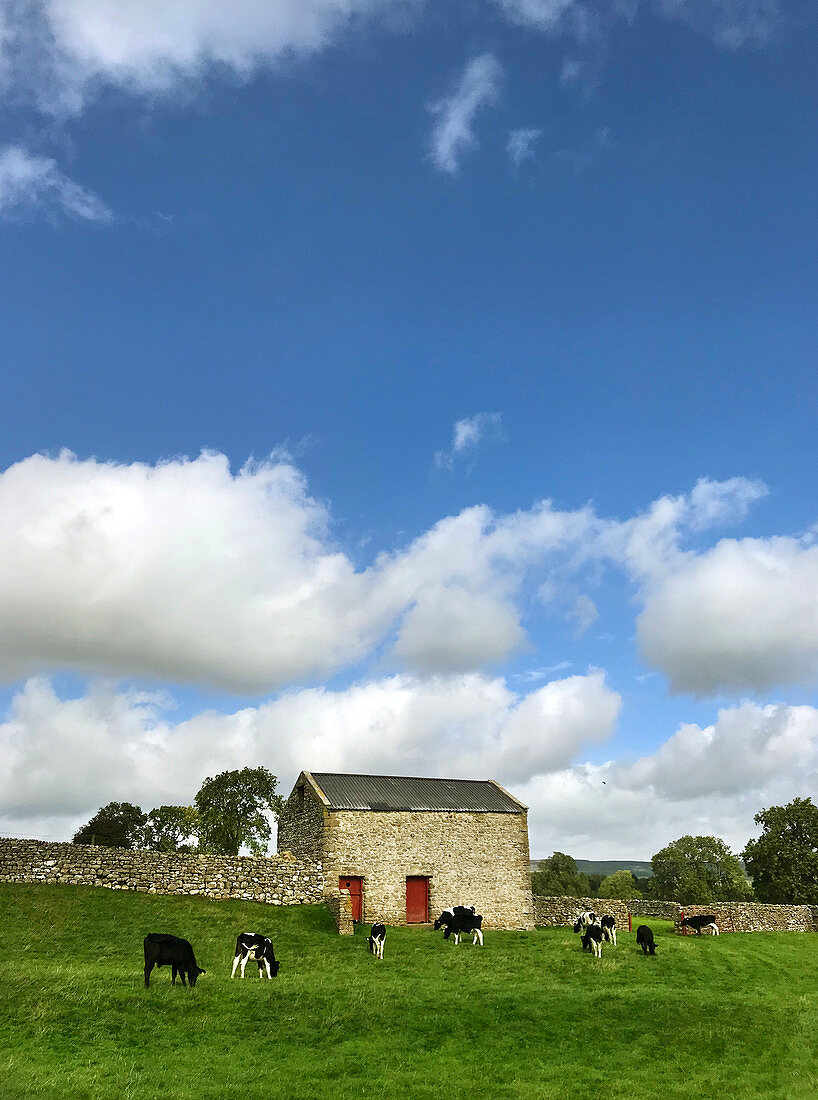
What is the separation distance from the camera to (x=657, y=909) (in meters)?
45.0

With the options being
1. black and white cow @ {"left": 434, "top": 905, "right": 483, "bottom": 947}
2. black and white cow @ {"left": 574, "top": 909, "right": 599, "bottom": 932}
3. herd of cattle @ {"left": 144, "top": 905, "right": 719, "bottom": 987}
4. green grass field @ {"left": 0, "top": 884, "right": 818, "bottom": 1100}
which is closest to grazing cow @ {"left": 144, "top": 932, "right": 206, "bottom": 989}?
herd of cattle @ {"left": 144, "top": 905, "right": 719, "bottom": 987}

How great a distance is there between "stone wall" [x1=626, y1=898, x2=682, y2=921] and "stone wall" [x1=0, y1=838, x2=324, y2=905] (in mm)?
20726

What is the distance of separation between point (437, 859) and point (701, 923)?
14166mm

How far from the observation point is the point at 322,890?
115ft

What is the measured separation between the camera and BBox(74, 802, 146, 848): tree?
6900cm

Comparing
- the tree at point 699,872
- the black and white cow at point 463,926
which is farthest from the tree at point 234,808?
the tree at point 699,872

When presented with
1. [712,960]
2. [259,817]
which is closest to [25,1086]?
[712,960]

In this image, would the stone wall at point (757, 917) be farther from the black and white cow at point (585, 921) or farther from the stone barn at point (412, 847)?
the stone barn at point (412, 847)

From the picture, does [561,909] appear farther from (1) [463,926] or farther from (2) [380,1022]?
(2) [380,1022]

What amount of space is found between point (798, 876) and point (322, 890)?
148 feet

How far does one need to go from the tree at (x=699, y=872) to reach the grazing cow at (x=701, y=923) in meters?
49.0

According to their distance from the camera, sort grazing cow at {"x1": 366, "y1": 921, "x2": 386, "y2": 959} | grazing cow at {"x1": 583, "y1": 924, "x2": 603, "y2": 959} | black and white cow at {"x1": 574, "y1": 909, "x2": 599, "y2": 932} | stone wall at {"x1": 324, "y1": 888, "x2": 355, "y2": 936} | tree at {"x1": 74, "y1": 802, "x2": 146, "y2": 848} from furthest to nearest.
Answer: tree at {"x1": 74, "y1": 802, "x2": 146, "y2": 848} → black and white cow at {"x1": 574, "y1": 909, "x2": 599, "y2": 932} → stone wall at {"x1": 324, "y1": 888, "x2": 355, "y2": 936} → grazing cow at {"x1": 583, "y1": 924, "x2": 603, "y2": 959} → grazing cow at {"x1": 366, "y1": 921, "x2": 386, "y2": 959}

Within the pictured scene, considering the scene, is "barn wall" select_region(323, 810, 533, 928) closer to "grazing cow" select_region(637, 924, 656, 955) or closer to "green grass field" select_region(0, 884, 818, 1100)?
"green grass field" select_region(0, 884, 818, 1100)

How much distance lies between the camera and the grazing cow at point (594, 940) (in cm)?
2777
